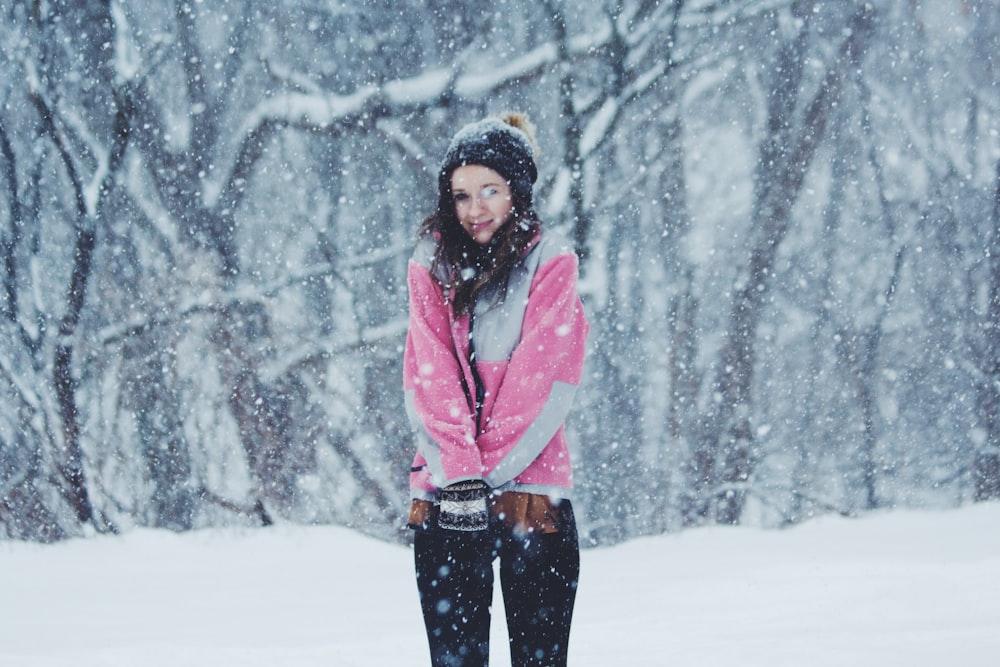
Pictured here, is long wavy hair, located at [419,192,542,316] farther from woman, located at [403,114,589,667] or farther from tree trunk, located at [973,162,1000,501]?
tree trunk, located at [973,162,1000,501]

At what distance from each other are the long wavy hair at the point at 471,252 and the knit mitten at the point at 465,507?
1.41 ft

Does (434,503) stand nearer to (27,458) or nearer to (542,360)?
(542,360)

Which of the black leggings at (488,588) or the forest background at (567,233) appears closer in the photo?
the black leggings at (488,588)

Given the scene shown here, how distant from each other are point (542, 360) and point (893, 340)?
3213 mm

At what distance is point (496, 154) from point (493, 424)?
2.20 feet

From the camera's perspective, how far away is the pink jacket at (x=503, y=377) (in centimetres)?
160

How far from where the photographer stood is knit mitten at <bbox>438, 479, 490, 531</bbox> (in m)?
1.55

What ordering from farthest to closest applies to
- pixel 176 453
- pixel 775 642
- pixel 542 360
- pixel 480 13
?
pixel 176 453, pixel 480 13, pixel 775 642, pixel 542 360

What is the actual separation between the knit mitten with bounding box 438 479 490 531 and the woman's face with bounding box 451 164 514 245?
62 cm

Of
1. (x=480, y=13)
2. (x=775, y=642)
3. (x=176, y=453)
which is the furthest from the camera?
(x=176, y=453)

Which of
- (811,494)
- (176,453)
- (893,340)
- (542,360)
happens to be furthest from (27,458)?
(893,340)

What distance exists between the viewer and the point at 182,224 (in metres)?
4.00

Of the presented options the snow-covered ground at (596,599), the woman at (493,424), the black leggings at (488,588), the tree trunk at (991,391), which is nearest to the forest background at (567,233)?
the tree trunk at (991,391)

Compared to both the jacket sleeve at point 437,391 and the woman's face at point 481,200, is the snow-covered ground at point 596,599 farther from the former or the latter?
the woman's face at point 481,200
